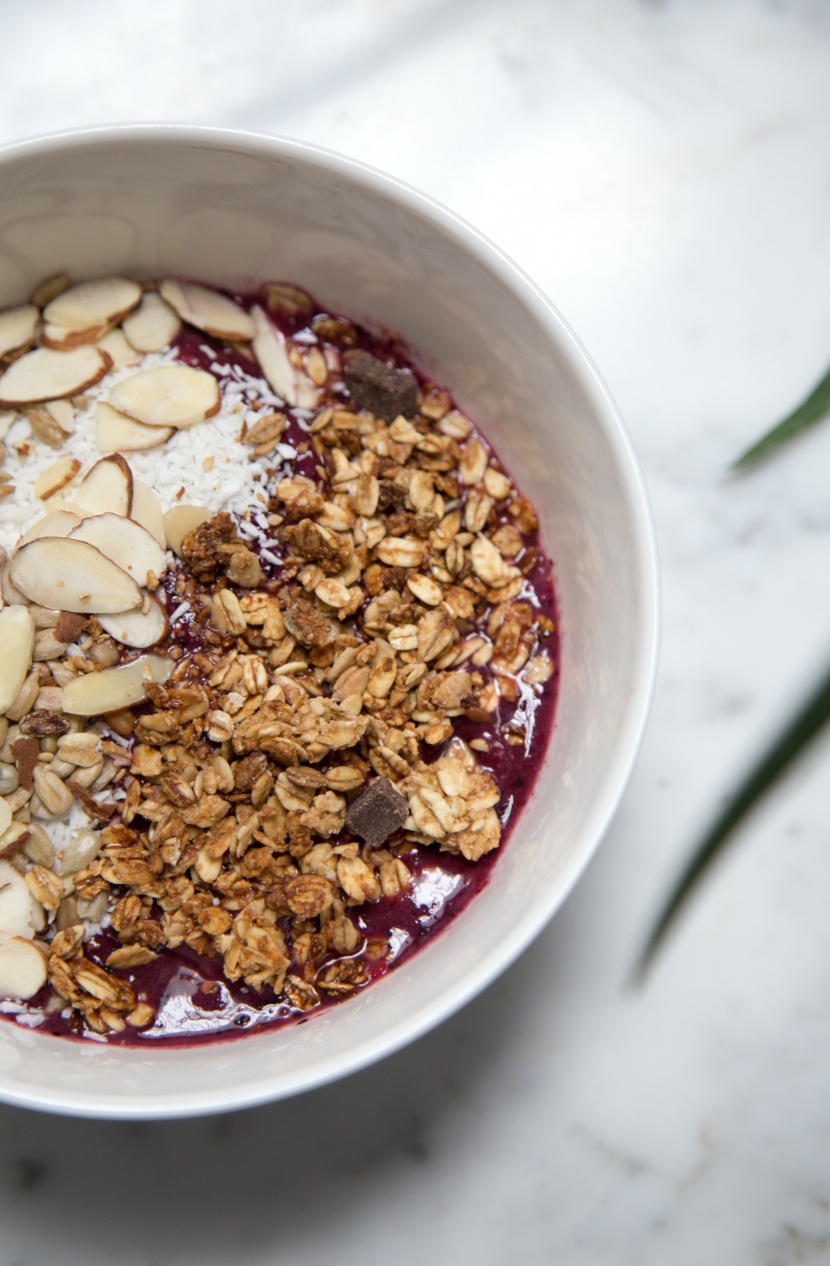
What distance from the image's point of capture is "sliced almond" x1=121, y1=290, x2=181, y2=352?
110 cm

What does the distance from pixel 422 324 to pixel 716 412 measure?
40 cm

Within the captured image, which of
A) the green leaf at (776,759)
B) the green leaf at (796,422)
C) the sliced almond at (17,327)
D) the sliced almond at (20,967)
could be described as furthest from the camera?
the sliced almond at (17,327)

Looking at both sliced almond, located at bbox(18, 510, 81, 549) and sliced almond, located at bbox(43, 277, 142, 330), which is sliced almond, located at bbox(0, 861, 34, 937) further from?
sliced almond, located at bbox(43, 277, 142, 330)

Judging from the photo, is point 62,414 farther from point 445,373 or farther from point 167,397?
point 445,373

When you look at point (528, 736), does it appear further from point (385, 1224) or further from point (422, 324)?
point (385, 1224)

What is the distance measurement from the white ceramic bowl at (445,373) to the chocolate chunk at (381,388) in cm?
5

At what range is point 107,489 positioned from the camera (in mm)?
1040

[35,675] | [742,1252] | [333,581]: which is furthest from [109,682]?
[742,1252]

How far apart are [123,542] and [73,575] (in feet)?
0.19

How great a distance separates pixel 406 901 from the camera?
3.37 ft

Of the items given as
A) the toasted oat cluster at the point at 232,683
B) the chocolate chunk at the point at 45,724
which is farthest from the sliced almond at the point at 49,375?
the chocolate chunk at the point at 45,724

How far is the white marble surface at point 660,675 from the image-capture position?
1.16m

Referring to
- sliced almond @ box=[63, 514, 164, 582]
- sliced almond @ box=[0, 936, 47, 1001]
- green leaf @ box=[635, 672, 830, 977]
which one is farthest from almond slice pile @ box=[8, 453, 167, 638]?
green leaf @ box=[635, 672, 830, 977]

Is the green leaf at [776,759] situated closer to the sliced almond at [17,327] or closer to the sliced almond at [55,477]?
the sliced almond at [55,477]
